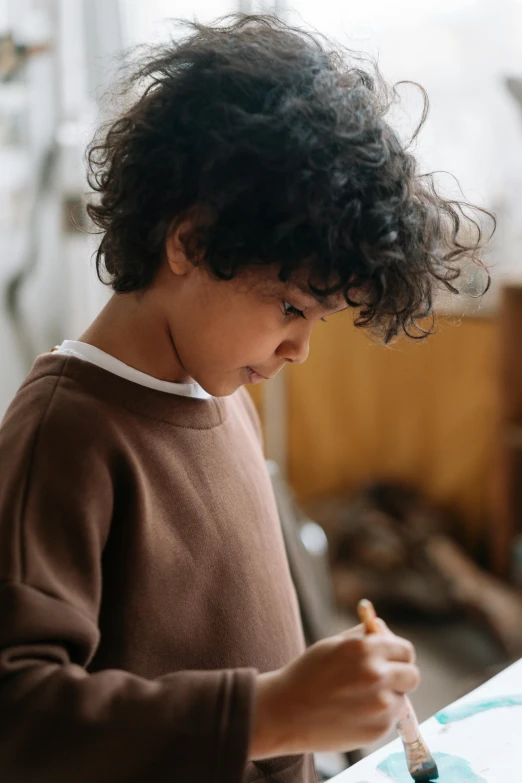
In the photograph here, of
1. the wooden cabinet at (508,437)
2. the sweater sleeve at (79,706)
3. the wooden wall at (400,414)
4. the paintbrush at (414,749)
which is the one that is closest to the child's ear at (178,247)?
the sweater sleeve at (79,706)

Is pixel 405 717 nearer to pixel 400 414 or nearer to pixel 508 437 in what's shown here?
pixel 508 437

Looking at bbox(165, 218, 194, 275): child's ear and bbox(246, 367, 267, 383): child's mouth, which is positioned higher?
bbox(165, 218, 194, 275): child's ear

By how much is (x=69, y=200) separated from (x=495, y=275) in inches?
42.5

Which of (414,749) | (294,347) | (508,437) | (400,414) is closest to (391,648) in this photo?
(414,749)

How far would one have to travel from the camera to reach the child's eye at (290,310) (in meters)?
0.65

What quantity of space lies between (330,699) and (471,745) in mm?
247

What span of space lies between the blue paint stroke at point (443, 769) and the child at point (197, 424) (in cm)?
A: 9

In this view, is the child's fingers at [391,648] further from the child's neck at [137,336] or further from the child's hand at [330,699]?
the child's neck at [137,336]

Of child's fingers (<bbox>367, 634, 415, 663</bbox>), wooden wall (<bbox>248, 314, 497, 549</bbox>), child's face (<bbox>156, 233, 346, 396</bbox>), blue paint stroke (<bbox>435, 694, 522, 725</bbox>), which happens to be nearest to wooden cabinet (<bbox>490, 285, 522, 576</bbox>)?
wooden wall (<bbox>248, 314, 497, 549</bbox>)

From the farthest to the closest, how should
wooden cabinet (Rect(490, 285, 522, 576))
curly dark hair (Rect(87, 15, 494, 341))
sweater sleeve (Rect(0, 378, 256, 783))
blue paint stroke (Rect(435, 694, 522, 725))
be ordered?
1. wooden cabinet (Rect(490, 285, 522, 576))
2. blue paint stroke (Rect(435, 694, 522, 725))
3. curly dark hair (Rect(87, 15, 494, 341))
4. sweater sleeve (Rect(0, 378, 256, 783))

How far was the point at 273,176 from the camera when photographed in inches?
23.6

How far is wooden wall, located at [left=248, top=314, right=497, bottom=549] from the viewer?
238 cm

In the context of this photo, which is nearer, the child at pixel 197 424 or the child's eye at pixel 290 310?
the child at pixel 197 424

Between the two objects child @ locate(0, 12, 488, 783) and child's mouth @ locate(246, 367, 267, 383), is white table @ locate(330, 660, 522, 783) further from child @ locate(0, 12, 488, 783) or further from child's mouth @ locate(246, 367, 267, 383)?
child's mouth @ locate(246, 367, 267, 383)
